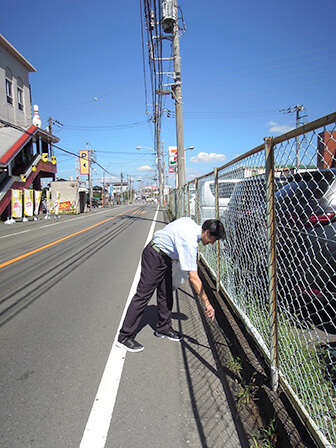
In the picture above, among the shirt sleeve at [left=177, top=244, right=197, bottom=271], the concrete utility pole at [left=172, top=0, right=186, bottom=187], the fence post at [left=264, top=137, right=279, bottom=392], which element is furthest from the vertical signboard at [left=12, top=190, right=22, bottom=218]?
the fence post at [left=264, top=137, right=279, bottom=392]

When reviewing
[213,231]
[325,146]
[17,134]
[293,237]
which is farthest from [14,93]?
[325,146]

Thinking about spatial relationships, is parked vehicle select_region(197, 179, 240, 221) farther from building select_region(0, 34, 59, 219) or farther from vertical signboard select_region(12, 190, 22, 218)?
building select_region(0, 34, 59, 219)

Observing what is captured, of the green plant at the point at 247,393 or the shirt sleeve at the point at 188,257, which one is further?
the shirt sleeve at the point at 188,257

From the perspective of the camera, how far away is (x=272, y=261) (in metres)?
2.45

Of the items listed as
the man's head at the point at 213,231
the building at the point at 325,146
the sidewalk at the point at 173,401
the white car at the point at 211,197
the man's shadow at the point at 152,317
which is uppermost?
the building at the point at 325,146

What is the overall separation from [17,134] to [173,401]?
2524 centimetres

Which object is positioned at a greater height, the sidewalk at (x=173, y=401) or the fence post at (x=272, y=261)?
the fence post at (x=272, y=261)

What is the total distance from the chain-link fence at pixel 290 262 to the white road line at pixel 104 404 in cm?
129

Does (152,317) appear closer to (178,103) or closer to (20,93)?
(178,103)

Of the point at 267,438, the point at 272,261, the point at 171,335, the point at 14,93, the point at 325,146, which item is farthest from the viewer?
the point at 14,93

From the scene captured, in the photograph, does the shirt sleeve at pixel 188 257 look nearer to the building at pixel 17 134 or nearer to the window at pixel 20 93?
the building at pixel 17 134

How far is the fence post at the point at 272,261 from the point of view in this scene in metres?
2.42

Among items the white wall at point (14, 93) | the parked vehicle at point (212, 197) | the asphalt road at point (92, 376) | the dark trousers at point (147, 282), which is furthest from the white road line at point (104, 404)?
the white wall at point (14, 93)

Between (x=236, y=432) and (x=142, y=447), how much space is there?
0.68 metres
